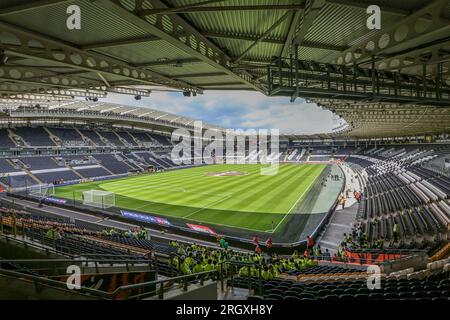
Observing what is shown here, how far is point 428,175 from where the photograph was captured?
1080 inches

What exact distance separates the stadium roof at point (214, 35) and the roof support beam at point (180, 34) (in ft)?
0.08

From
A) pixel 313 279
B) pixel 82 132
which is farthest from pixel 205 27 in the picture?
pixel 82 132

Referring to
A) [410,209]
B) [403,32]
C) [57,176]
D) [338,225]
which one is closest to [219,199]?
[338,225]

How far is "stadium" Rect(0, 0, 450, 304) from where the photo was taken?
21.1 feet

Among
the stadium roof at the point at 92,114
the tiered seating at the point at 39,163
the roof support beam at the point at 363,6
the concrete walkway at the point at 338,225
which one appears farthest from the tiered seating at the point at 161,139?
the roof support beam at the point at 363,6

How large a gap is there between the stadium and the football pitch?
0.79 ft

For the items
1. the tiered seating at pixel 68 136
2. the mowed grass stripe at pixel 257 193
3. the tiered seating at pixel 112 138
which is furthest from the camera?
the tiered seating at pixel 112 138

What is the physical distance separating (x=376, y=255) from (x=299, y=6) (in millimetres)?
11445

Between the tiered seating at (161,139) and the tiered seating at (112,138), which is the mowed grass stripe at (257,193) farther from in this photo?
the tiered seating at (161,139)

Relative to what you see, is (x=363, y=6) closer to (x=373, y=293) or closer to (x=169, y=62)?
(x=373, y=293)

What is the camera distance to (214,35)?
8.27m

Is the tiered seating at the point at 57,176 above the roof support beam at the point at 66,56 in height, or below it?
below

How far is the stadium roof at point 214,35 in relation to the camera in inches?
248

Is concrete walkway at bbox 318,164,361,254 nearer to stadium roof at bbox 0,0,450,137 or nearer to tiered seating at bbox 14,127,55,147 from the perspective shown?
stadium roof at bbox 0,0,450,137
